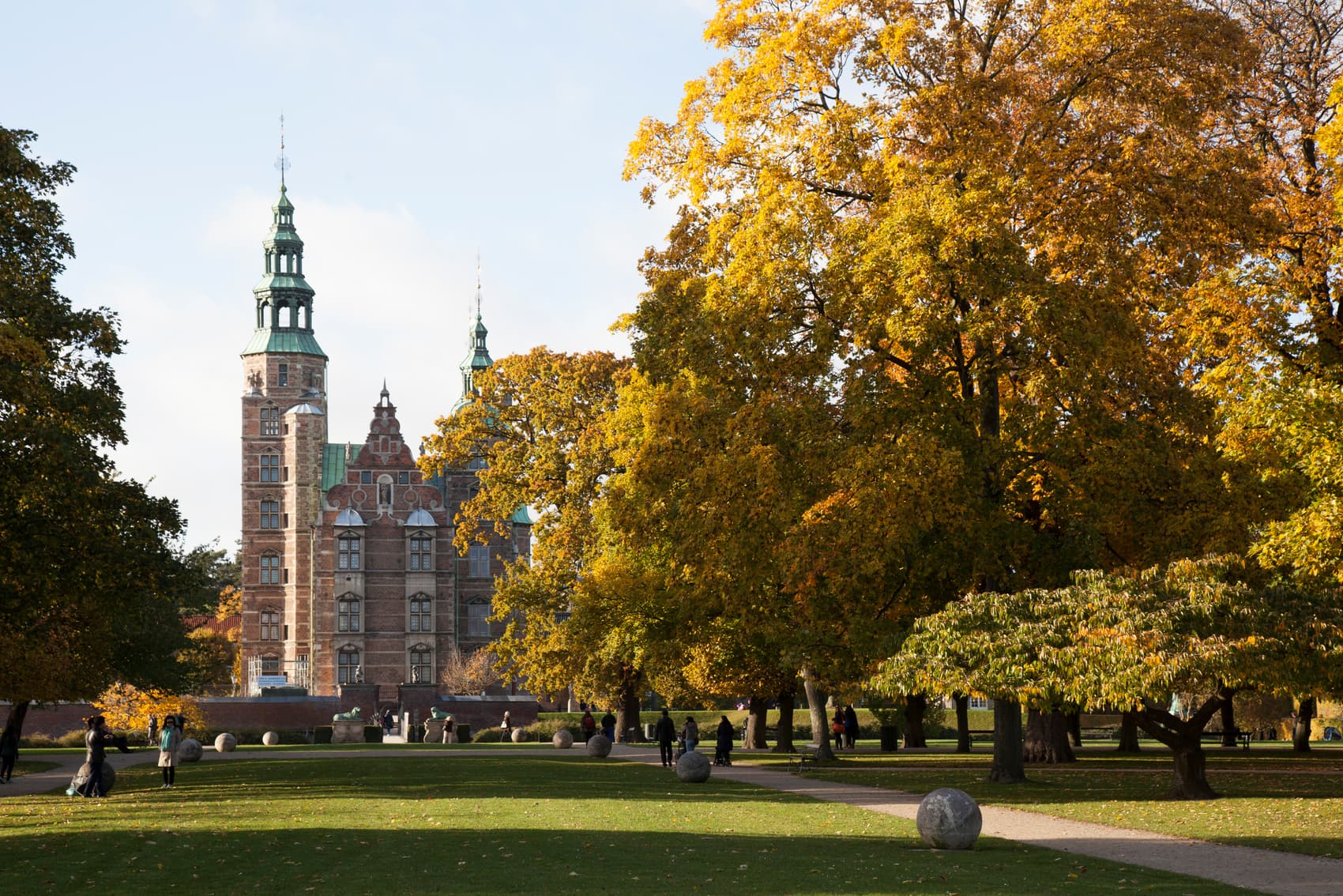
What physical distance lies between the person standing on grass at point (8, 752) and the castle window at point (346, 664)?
161 feet

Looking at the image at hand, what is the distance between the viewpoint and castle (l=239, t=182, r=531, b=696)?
85.8m

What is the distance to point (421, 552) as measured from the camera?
87.3 metres

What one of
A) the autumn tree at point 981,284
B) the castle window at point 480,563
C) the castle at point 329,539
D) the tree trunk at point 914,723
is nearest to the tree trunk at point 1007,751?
the autumn tree at point 981,284

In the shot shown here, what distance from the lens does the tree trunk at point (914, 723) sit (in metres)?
49.0

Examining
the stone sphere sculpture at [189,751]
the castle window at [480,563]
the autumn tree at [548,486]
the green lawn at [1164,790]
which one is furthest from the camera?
the castle window at [480,563]

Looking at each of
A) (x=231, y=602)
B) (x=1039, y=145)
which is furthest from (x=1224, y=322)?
(x=231, y=602)

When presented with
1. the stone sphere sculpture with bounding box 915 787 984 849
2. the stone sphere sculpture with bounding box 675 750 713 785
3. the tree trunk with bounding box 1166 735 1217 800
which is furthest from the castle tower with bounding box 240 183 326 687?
the stone sphere sculpture with bounding box 915 787 984 849

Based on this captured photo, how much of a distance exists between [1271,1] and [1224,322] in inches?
444

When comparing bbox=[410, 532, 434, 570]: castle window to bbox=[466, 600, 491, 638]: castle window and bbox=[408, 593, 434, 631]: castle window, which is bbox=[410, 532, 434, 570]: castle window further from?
bbox=[466, 600, 491, 638]: castle window

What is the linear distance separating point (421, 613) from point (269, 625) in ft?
32.2

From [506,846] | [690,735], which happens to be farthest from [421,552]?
[506,846]

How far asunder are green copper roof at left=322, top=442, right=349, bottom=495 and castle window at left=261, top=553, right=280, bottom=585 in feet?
16.7

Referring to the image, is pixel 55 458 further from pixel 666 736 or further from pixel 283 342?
pixel 283 342

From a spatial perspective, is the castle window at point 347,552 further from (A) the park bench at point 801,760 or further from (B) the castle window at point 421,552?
(A) the park bench at point 801,760
